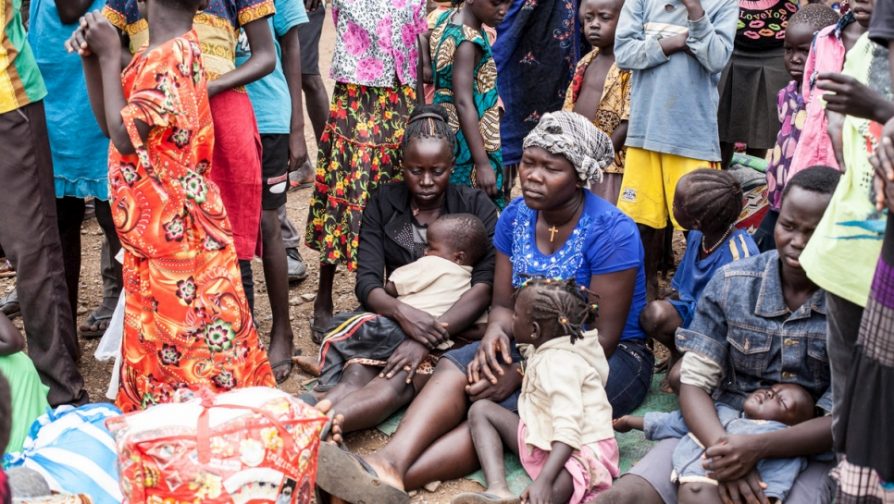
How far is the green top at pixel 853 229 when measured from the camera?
238 cm

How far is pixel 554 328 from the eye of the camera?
3.46m

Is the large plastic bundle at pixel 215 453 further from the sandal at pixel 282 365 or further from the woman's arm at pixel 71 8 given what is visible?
the woman's arm at pixel 71 8

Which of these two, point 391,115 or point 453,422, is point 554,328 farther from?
point 391,115

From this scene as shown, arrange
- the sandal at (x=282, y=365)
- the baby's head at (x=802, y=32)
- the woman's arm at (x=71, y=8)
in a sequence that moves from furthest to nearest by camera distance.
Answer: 1. the baby's head at (x=802, y=32)
2. the sandal at (x=282, y=365)
3. the woman's arm at (x=71, y=8)

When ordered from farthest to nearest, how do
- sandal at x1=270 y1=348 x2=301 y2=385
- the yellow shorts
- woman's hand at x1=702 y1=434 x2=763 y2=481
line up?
the yellow shorts < sandal at x1=270 y1=348 x2=301 y2=385 < woman's hand at x1=702 y1=434 x2=763 y2=481

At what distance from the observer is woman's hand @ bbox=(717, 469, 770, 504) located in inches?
117

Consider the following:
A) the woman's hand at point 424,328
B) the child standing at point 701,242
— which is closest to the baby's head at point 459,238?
the woman's hand at point 424,328

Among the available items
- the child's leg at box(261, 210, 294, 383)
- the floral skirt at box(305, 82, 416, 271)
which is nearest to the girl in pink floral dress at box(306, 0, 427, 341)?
the floral skirt at box(305, 82, 416, 271)

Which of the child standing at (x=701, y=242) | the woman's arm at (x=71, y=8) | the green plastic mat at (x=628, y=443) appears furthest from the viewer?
the woman's arm at (x=71, y=8)

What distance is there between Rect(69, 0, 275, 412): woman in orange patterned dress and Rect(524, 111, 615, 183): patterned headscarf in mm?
1157

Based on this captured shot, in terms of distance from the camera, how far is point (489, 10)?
4.64 metres

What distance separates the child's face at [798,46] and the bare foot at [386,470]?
2.51 metres

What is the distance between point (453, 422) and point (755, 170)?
2208 millimetres

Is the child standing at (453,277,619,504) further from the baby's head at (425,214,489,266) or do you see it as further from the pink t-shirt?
the pink t-shirt
